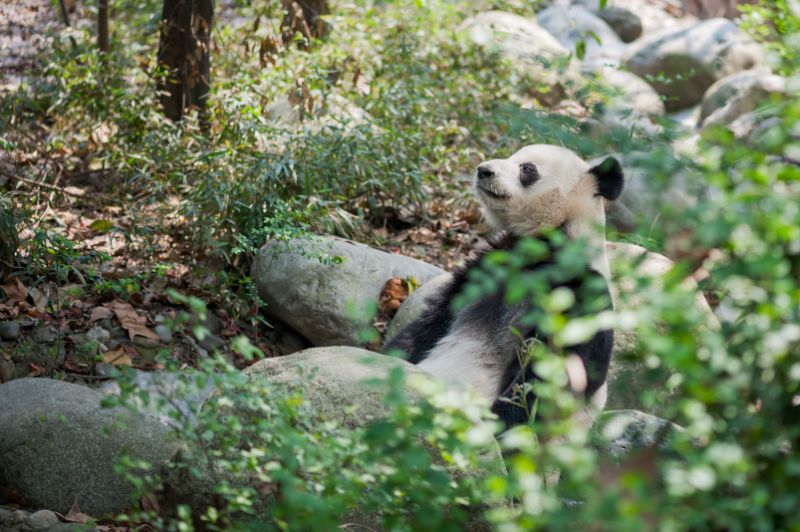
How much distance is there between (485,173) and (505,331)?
87 centimetres

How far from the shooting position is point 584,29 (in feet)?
44.8

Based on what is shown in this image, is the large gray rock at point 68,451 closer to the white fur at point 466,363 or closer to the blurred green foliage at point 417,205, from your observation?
the blurred green foliage at point 417,205

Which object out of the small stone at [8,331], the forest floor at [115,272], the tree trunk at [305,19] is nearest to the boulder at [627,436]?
the forest floor at [115,272]

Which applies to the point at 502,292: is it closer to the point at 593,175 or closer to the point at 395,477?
the point at 593,175

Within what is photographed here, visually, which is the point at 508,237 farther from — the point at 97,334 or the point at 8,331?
the point at 8,331

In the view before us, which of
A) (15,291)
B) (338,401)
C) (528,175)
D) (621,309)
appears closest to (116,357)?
(15,291)

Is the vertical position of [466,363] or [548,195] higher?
[548,195]

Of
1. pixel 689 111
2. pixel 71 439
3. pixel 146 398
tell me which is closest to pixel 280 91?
pixel 71 439

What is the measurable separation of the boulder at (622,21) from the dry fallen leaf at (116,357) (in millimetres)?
12051

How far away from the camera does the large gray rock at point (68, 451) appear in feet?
12.7

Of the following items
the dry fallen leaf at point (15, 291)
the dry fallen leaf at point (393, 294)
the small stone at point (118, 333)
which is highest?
the dry fallen leaf at point (15, 291)

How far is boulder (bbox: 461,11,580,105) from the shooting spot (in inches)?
383

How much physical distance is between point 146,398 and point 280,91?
17.8ft

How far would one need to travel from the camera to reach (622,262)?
6.50 ft
